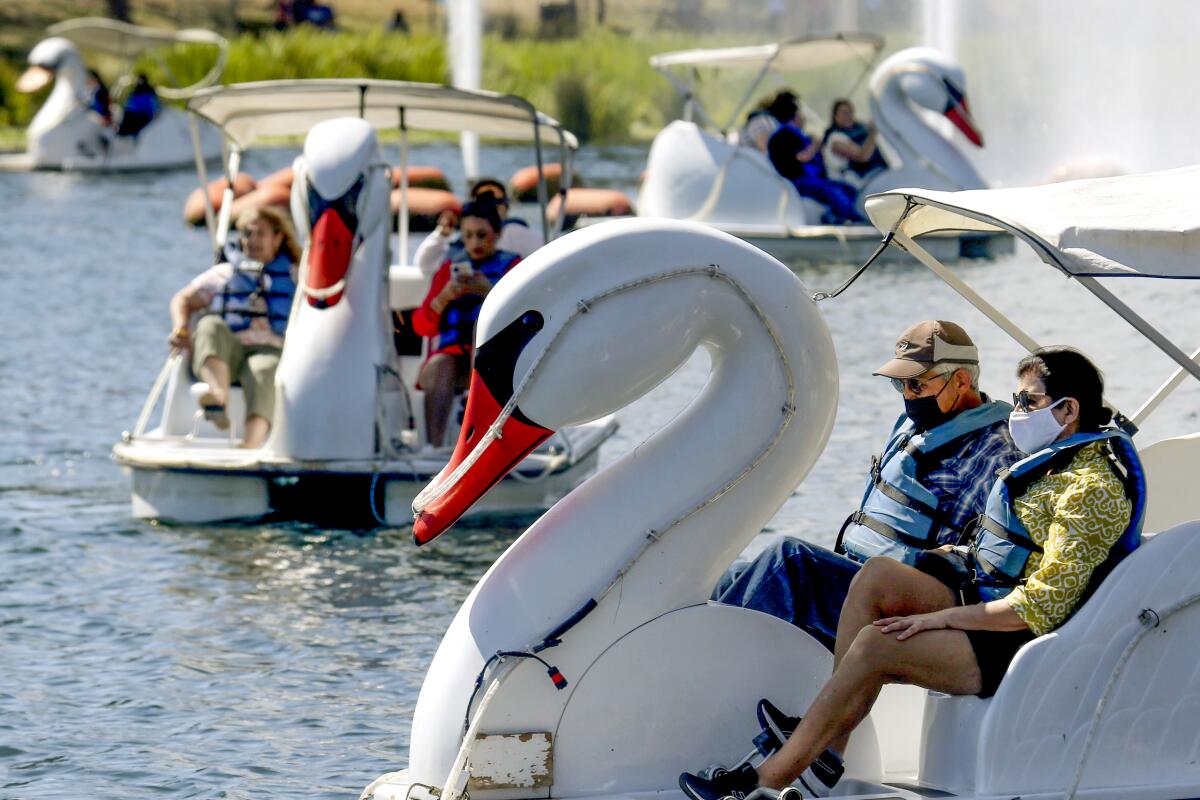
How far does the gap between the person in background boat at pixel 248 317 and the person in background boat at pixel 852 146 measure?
34.4 ft

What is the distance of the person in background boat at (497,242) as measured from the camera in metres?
10.2

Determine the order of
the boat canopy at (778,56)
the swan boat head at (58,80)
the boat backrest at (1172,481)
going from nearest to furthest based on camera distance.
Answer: the boat backrest at (1172,481) → the boat canopy at (778,56) → the swan boat head at (58,80)

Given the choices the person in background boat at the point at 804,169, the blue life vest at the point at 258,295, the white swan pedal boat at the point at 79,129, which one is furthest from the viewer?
the white swan pedal boat at the point at 79,129

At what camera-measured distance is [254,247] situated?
10.3 m

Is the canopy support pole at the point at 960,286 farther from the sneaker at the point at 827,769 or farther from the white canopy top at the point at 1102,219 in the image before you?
the sneaker at the point at 827,769

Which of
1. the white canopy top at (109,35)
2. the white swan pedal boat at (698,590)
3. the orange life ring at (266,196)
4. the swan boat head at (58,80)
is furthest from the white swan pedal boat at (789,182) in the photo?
the white swan pedal boat at (698,590)

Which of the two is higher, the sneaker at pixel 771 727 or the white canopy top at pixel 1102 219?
the white canopy top at pixel 1102 219

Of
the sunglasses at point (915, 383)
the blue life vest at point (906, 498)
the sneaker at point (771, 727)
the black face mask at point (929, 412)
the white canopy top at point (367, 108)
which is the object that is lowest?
the sneaker at point (771, 727)

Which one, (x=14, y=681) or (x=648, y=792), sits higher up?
(x=648, y=792)

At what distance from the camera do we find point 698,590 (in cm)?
514

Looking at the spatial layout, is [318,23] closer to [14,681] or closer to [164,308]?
[164,308]

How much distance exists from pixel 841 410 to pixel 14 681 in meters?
6.25

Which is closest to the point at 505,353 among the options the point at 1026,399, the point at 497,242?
the point at 1026,399

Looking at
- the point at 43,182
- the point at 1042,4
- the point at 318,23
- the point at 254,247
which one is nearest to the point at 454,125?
the point at 254,247
